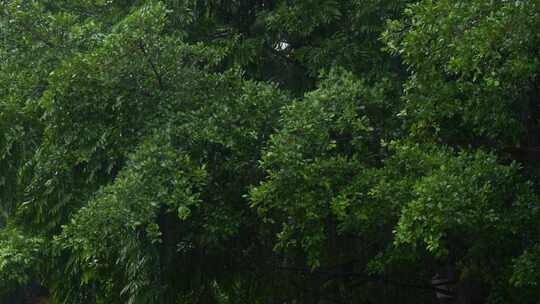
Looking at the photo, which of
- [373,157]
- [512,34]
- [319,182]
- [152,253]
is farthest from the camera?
[152,253]

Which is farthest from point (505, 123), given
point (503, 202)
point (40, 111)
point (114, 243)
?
point (40, 111)

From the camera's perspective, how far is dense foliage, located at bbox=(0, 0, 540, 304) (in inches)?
327

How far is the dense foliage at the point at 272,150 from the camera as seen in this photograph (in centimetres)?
830

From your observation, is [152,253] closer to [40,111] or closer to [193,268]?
[193,268]

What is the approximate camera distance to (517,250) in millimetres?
8938

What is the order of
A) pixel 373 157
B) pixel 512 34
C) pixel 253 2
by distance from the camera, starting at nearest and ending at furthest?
1. pixel 512 34
2. pixel 373 157
3. pixel 253 2

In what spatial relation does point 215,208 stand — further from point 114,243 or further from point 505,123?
→ point 505,123

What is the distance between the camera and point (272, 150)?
8.89 metres

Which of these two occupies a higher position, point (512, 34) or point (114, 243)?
point (512, 34)

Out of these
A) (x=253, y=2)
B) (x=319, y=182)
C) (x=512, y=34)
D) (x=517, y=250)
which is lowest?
(x=517, y=250)

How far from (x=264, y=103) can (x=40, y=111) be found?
2.72m

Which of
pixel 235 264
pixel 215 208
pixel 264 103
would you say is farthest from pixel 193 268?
pixel 264 103

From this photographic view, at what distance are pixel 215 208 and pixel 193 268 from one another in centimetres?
152

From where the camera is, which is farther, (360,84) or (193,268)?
(193,268)
